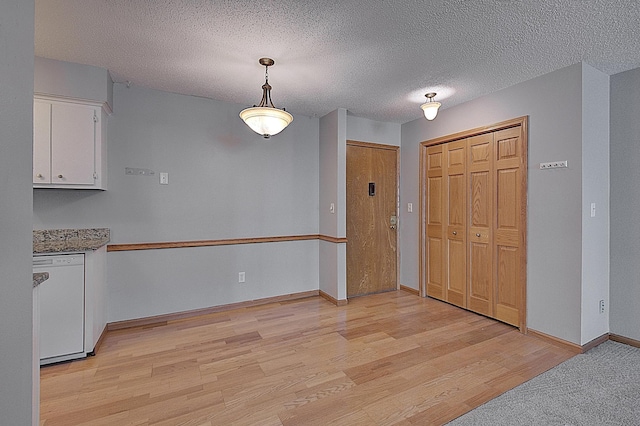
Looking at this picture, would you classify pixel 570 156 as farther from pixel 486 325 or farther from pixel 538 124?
pixel 486 325

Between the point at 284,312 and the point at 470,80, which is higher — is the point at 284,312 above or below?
below

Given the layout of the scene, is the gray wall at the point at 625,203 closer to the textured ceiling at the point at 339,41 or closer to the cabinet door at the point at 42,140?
the textured ceiling at the point at 339,41

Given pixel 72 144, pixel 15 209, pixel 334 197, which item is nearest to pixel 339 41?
pixel 334 197

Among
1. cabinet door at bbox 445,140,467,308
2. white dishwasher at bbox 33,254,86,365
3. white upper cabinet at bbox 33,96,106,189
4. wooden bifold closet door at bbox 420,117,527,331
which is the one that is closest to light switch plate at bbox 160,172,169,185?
white upper cabinet at bbox 33,96,106,189

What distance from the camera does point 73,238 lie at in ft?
9.31

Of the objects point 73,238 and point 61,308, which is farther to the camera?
point 73,238

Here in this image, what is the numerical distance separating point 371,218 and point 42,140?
3.57 meters

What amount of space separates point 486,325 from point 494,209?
1.21 m

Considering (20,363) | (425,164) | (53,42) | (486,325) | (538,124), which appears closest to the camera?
(20,363)

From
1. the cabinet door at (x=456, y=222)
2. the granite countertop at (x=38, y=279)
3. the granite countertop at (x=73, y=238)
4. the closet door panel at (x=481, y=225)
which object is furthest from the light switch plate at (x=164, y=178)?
the closet door panel at (x=481, y=225)

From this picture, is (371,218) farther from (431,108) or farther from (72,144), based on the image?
(72,144)

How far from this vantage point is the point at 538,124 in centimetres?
284

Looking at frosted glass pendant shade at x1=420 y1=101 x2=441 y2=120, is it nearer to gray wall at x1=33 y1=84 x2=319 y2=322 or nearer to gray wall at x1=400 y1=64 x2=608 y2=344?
gray wall at x1=400 y1=64 x2=608 y2=344

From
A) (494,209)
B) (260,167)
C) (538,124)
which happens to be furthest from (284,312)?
(538,124)
